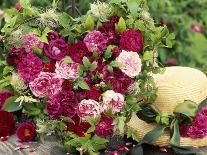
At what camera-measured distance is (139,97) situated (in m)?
2.12

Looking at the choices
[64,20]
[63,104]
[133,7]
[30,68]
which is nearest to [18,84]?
[30,68]

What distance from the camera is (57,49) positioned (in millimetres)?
2006

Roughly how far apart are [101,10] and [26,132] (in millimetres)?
543

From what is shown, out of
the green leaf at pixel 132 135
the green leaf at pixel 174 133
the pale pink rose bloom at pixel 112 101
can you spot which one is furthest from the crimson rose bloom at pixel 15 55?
the green leaf at pixel 174 133

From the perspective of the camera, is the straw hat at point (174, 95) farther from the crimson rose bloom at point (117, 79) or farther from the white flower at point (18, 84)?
Answer: the white flower at point (18, 84)

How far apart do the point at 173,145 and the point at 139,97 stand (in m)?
0.22

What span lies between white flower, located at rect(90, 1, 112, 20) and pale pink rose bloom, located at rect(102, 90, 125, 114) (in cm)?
28

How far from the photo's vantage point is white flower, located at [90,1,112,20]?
2045mm

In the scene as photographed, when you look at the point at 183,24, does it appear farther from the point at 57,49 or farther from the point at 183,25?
the point at 57,49

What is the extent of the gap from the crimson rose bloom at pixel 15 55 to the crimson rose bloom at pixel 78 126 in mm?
297

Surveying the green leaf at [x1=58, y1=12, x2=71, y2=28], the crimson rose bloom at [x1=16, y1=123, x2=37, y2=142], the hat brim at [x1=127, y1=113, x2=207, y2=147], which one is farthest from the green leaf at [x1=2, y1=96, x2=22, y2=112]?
the hat brim at [x1=127, y1=113, x2=207, y2=147]

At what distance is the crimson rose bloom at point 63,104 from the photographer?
1963mm

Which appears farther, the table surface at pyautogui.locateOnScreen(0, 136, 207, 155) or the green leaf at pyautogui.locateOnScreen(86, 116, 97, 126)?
the table surface at pyautogui.locateOnScreen(0, 136, 207, 155)

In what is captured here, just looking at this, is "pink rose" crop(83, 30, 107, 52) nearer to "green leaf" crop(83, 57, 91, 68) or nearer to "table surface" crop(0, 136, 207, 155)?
"green leaf" crop(83, 57, 91, 68)
